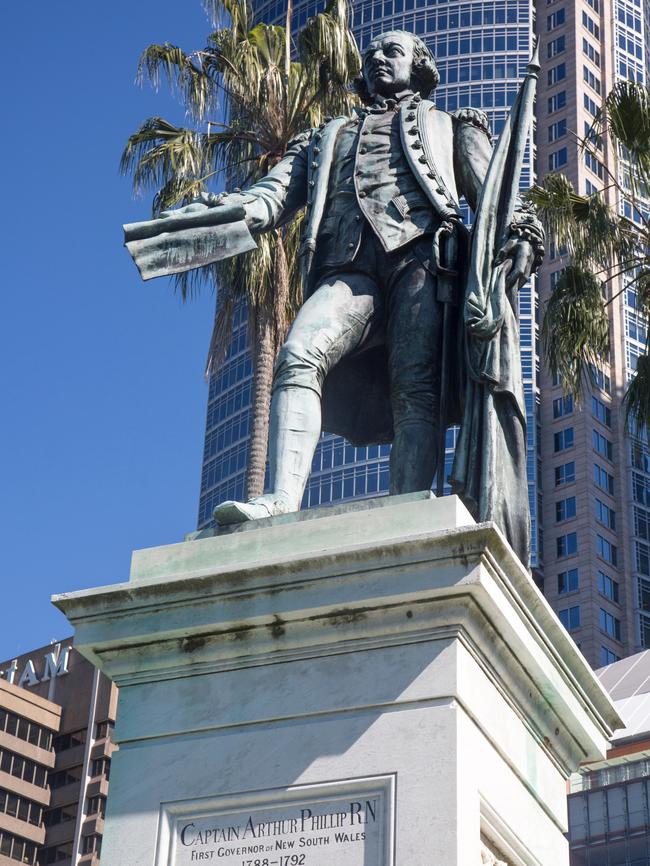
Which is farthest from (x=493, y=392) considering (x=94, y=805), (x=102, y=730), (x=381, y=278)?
(x=102, y=730)

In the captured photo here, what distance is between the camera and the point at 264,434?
21.3 metres

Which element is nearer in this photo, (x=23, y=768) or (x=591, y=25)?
(x=23, y=768)

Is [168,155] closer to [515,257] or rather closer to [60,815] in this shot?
[515,257]

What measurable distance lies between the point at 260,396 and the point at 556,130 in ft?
297

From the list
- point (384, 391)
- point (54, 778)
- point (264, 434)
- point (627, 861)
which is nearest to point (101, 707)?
point (54, 778)

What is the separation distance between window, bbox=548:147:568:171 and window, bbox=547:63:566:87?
17.7 feet

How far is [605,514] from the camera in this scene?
98750 millimetres

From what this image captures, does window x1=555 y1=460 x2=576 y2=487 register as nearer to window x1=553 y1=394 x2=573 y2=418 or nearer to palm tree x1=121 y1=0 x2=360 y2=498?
window x1=553 y1=394 x2=573 y2=418

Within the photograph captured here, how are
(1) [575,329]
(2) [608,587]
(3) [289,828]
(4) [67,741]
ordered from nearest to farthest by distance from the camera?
1. (3) [289,828]
2. (1) [575,329]
3. (4) [67,741]
4. (2) [608,587]

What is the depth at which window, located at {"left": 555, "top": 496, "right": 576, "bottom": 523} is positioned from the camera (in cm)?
9838

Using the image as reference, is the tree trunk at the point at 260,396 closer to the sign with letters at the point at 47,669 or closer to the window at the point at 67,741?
the window at the point at 67,741

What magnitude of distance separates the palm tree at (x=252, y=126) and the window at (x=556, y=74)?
88.6m

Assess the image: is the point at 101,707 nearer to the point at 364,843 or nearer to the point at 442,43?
the point at 442,43

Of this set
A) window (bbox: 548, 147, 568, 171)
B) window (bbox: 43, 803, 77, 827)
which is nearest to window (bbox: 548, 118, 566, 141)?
window (bbox: 548, 147, 568, 171)
